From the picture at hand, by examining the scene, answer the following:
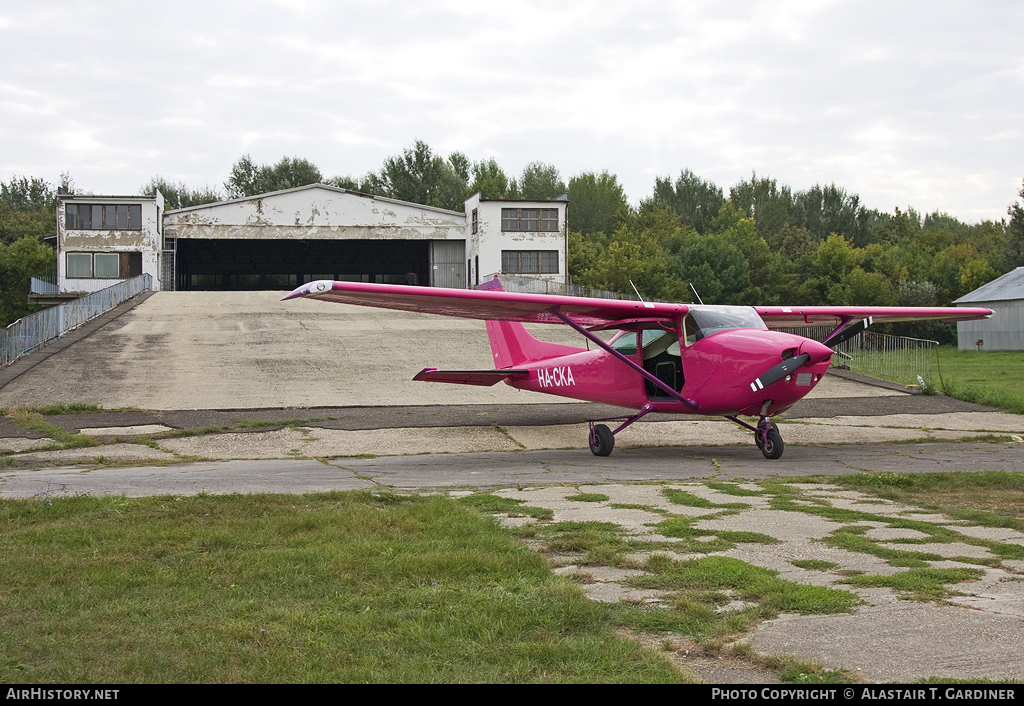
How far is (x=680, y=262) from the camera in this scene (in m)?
67.2

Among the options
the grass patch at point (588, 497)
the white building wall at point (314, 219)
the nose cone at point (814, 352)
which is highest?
the white building wall at point (314, 219)

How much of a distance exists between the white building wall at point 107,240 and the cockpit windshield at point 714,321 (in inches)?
1698

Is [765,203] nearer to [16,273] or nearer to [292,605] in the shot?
[16,273]

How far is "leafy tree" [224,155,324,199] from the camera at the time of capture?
300ft

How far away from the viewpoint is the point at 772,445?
39.7ft

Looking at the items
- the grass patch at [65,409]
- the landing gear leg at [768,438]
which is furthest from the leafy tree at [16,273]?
the landing gear leg at [768,438]

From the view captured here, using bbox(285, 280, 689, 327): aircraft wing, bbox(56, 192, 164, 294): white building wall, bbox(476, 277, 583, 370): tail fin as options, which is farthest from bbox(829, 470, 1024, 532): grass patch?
bbox(56, 192, 164, 294): white building wall

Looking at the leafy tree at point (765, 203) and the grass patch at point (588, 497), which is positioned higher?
the leafy tree at point (765, 203)

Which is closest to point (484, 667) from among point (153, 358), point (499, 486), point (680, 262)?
point (499, 486)

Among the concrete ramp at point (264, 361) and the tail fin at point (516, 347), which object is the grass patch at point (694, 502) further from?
the concrete ramp at point (264, 361)

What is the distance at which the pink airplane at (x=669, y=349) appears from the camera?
11492 millimetres

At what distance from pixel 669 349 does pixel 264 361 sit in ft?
40.4

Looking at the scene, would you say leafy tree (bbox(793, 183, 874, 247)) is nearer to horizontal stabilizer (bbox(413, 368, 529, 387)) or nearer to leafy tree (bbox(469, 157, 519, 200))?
leafy tree (bbox(469, 157, 519, 200))
